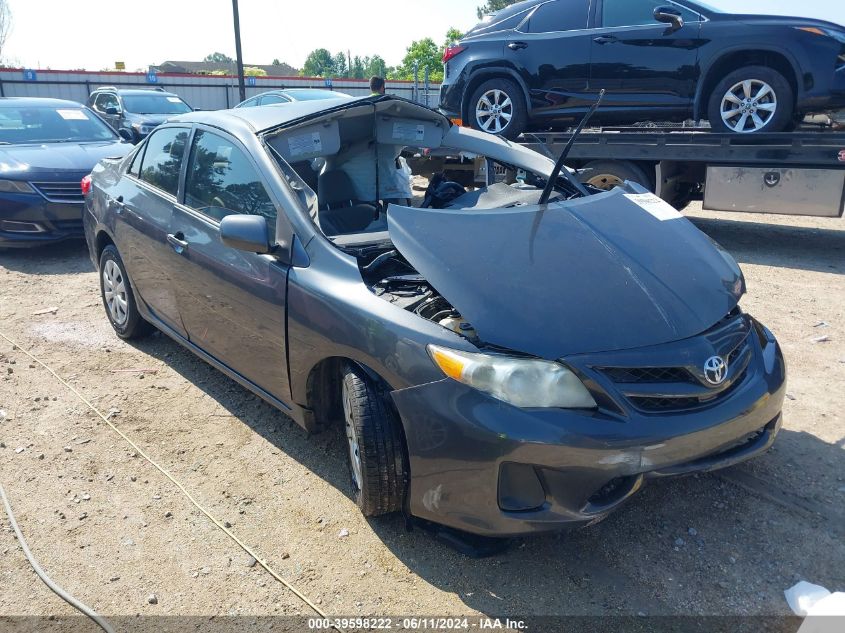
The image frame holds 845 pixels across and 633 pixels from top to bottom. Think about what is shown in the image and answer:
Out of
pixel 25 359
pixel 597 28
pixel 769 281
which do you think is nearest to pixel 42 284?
pixel 25 359

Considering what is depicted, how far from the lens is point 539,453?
2.39 metres

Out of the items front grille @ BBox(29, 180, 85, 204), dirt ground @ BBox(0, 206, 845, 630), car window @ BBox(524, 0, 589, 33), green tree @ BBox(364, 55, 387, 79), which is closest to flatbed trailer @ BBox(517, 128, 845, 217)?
car window @ BBox(524, 0, 589, 33)

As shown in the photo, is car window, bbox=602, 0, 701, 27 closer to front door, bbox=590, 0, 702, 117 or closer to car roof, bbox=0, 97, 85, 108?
front door, bbox=590, 0, 702, 117

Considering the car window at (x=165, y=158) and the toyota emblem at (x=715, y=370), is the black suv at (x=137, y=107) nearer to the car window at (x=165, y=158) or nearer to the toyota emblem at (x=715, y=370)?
the car window at (x=165, y=158)

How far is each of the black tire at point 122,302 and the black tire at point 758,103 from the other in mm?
6030

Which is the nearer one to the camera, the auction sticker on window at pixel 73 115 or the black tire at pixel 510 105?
the black tire at pixel 510 105

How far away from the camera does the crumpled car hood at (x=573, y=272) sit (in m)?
2.60

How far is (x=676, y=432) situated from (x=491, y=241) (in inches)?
43.6

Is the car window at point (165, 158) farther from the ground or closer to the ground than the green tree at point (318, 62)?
closer to the ground

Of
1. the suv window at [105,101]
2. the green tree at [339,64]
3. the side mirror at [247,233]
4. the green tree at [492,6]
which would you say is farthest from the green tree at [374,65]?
the side mirror at [247,233]

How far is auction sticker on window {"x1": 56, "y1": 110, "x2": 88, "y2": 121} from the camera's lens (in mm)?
9180

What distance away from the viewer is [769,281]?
21.3ft

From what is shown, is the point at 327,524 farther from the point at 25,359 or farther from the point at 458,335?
the point at 25,359

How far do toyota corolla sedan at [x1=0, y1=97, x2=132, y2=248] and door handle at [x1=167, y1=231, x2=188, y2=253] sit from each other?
427cm
